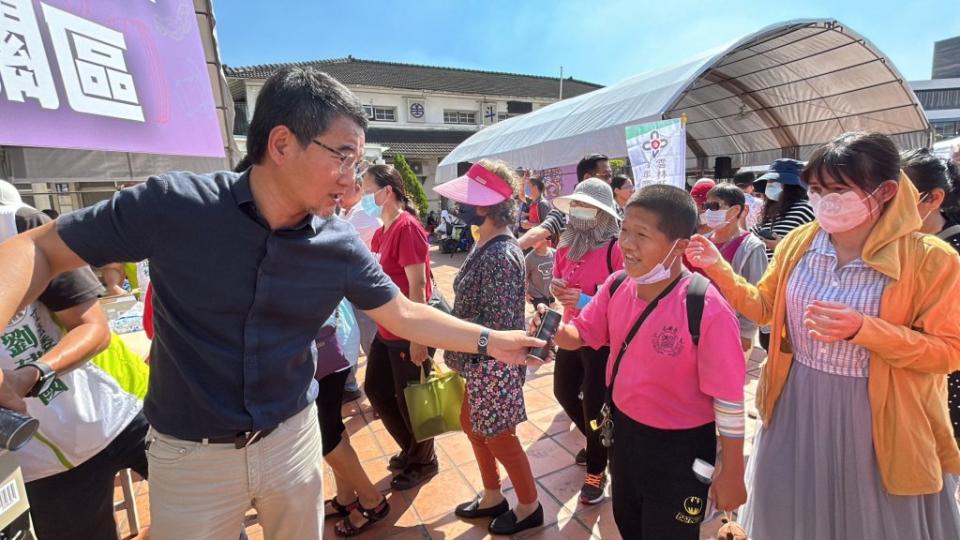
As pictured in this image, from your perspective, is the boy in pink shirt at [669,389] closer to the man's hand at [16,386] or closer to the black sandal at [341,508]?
the black sandal at [341,508]

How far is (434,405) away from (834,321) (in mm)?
1898

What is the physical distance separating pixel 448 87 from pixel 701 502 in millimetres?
32311

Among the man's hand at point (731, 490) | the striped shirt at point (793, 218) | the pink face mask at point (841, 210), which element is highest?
the pink face mask at point (841, 210)

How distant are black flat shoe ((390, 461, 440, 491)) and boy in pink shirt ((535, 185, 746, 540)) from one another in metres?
1.55

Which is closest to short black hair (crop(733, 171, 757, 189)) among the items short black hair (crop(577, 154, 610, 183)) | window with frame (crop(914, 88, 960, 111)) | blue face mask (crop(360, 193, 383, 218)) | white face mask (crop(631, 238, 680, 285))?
short black hair (crop(577, 154, 610, 183))

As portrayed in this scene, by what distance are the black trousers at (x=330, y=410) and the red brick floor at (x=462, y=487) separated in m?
0.58

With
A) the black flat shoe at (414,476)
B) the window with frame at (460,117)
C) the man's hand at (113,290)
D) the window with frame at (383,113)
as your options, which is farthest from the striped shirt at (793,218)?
the window with frame at (460,117)

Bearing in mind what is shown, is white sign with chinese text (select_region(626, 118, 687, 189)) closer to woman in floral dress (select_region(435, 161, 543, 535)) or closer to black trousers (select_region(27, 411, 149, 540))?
woman in floral dress (select_region(435, 161, 543, 535))

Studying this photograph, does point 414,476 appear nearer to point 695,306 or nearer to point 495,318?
point 495,318

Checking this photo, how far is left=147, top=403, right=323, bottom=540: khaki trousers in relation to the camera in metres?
1.37

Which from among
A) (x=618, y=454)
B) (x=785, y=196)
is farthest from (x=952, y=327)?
(x=785, y=196)

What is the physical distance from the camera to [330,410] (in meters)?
2.52

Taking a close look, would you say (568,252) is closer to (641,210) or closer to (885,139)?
(641,210)

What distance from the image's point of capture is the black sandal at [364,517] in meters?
2.55
